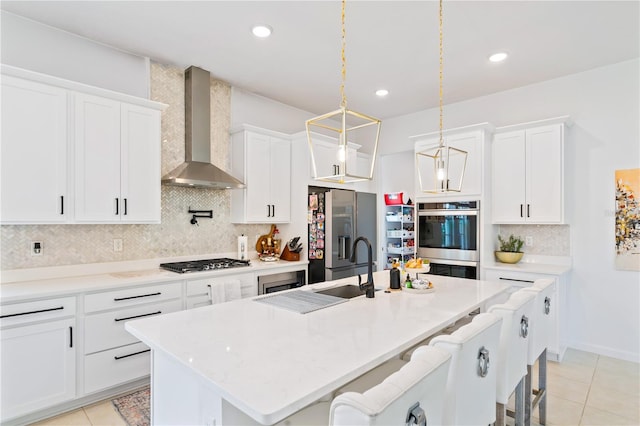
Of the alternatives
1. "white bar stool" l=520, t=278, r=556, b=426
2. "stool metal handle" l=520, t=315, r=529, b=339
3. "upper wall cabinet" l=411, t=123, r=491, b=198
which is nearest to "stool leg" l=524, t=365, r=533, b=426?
"white bar stool" l=520, t=278, r=556, b=426

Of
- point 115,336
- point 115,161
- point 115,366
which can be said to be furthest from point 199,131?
point 115,366

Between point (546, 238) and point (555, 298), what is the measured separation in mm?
833

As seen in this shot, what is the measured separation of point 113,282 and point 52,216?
663 mm

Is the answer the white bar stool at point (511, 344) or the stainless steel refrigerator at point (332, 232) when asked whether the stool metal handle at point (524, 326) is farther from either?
the stainless steel refrigerator at point (332, 232)

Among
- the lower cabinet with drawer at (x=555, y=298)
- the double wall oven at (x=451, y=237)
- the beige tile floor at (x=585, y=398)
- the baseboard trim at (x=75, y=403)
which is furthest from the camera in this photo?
the double wall oven at (x=451, y=237)

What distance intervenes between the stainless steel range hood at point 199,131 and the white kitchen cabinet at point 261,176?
1.05ft

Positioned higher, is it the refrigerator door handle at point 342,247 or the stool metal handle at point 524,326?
the refrigerator door handle at point 342,247

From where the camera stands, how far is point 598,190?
3646 mm

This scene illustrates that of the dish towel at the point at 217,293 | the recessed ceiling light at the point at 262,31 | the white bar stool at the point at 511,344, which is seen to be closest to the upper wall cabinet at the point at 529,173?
the white bar stool at the point at 511,344

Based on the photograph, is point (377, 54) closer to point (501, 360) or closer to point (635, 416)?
point (501, 360)

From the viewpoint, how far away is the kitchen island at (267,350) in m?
1.07

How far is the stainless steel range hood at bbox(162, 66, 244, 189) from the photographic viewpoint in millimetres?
3512

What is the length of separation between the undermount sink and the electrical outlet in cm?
230

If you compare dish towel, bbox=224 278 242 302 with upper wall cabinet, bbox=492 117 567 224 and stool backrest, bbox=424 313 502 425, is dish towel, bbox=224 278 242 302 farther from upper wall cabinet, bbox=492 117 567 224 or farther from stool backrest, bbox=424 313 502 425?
upper wall cabinet, bbox=492 117 567 224
